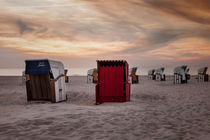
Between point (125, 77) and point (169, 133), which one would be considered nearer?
point (169, 133)

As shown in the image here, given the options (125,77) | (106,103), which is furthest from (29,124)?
(125,77)

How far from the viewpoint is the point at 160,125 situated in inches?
230

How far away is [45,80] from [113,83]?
368 cm

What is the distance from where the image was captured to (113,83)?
11.0 m

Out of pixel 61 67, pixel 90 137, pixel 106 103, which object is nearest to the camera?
pixel 90 137

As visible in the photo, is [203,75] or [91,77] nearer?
[91,77]

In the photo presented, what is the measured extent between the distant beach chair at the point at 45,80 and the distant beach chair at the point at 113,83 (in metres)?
2.17

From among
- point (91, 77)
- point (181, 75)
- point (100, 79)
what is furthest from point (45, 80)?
point (181, 75)

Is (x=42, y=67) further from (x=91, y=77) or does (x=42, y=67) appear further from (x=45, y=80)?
(x=91, y=77)

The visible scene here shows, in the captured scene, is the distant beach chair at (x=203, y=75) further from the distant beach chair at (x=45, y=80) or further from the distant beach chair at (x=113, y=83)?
the distant beach chair at (x=45, y=80)

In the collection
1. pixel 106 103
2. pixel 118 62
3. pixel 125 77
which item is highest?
pixel 118 62

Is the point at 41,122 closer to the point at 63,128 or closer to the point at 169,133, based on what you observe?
the point at 63,128

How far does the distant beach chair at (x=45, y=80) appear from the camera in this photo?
35.9ft

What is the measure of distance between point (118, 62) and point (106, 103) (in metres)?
2.18
